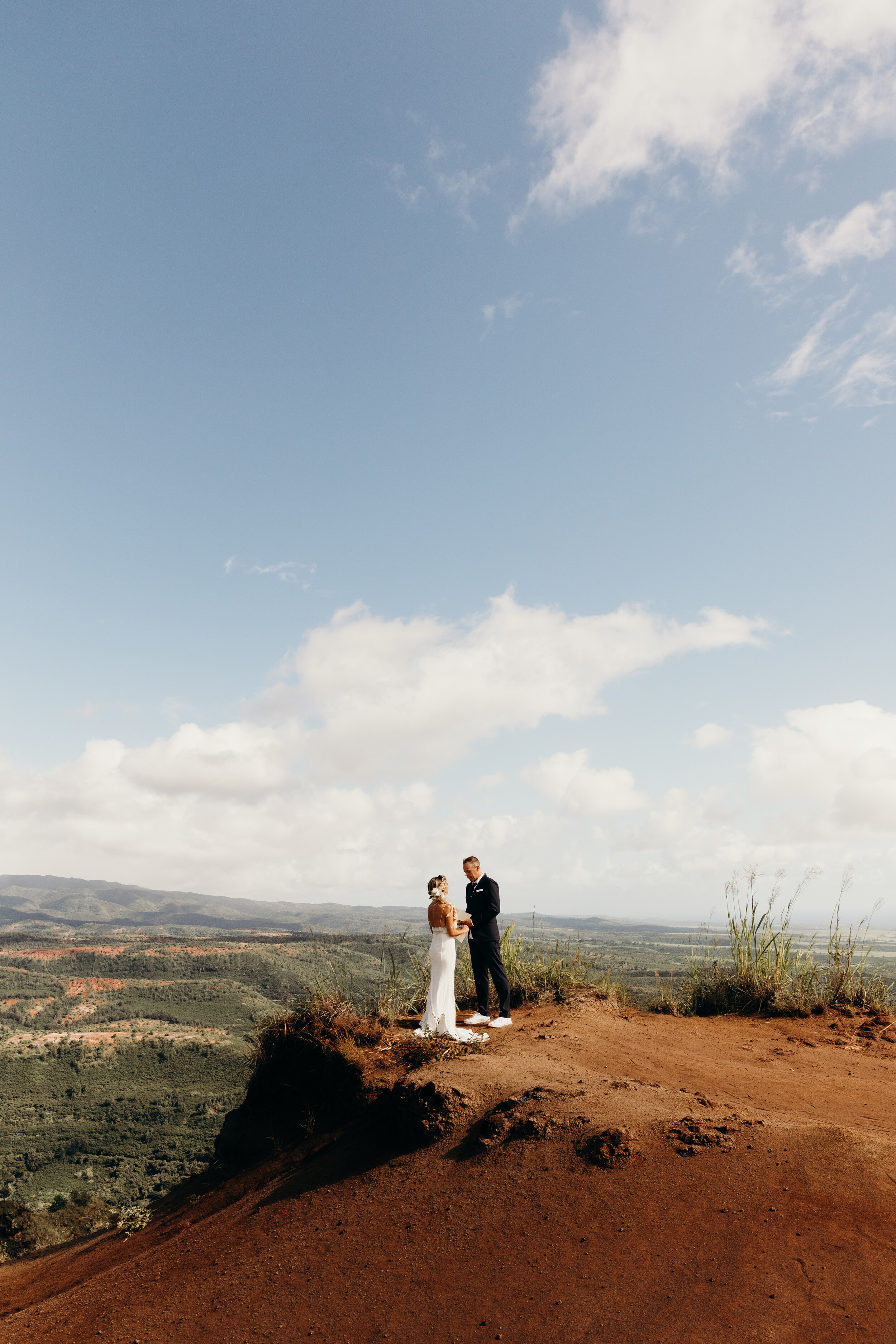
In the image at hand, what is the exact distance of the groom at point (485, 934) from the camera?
10.6m

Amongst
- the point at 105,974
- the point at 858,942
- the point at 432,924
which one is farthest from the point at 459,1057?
the point at 105,974

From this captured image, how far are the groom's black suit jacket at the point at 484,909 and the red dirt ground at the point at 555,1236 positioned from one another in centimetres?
230

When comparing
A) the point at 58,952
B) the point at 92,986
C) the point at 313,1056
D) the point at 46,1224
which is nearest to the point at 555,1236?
the point at 313,1056

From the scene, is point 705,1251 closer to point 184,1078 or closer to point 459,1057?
point 459,1057

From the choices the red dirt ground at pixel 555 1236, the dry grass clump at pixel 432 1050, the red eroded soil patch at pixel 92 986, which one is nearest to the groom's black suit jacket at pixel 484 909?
the dry grass clump at pixel 432 1050

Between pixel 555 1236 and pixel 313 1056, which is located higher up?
pixel 555 1236

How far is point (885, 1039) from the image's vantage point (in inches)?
410

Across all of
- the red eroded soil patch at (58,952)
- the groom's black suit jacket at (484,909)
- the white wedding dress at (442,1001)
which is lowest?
the red eroded soil patch at (58,952)

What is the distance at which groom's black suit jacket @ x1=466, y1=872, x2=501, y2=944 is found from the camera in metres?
10.6

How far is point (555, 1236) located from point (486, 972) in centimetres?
614

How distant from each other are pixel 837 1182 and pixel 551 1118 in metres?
2.44

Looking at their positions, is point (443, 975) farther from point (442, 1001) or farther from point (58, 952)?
point (58, 952)

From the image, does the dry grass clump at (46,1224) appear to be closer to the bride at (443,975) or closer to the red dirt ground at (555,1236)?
the red dirt ground at (555,1236)

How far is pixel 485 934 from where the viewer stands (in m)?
10.6
